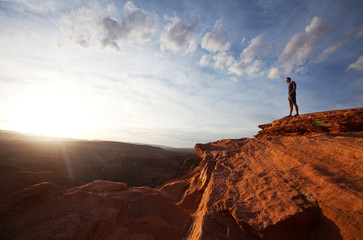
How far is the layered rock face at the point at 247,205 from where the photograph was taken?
2527 mm

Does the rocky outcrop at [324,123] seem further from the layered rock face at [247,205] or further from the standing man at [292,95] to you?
the standing man at [292,95]

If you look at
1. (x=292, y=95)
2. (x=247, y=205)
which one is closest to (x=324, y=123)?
(x=292, y=95)

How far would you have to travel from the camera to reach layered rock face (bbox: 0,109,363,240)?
2527 millimetres

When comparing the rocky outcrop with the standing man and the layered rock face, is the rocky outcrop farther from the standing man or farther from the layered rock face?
the standing man

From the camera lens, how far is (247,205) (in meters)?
3.20

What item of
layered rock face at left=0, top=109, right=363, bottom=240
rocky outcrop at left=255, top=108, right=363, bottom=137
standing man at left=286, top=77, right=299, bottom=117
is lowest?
layered rock face at left=0, top=109, right=363, bottom=240

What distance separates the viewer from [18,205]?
368 cm

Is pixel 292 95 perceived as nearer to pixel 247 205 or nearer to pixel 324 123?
pixel 324 123

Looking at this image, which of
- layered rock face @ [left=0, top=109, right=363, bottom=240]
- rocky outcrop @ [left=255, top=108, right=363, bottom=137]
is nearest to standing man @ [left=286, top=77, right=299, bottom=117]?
rocky outcrop @ [left=255, top=108, right=363, bottom=137]

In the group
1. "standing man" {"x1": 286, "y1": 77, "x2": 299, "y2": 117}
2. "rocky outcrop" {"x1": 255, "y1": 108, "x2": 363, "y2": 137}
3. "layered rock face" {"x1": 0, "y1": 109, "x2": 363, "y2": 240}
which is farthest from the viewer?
"standing man" {"x1": 286, "y1": 77, "x2": 299, "y2": 117}

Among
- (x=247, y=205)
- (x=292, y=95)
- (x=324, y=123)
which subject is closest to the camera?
(x=247, y=205)

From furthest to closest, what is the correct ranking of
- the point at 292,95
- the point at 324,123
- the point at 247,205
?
1. the point at 292,95
2. the point at 324,123
3. the point at 247,205

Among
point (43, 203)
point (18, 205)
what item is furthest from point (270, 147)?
point (18, 205)

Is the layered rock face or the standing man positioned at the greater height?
the standing man
